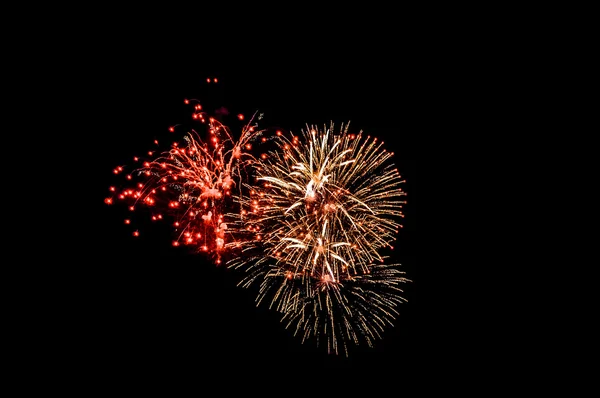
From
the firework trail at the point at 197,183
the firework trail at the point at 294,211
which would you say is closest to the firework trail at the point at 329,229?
the firework trail at the point at 294,211

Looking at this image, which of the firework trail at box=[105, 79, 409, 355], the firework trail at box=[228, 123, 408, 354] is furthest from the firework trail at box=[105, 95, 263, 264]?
the firework trail at box=[228, 123, 408, 354]

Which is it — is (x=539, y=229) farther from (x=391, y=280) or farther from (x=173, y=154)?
(x=173, y=154)

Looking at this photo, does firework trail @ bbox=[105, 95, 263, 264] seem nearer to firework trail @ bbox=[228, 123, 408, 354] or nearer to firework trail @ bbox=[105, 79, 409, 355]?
firework trail @ bbox=[105, 79, 409, 355]

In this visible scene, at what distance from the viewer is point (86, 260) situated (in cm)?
882

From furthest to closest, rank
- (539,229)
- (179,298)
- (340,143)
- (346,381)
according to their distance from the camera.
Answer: (539,229) < (179,298) < (346,381) < (340,143)

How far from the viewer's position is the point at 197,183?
27.4 feet

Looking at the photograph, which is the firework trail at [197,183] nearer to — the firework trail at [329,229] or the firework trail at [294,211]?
the firework trail at [294,211]

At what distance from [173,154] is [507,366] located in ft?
27.3

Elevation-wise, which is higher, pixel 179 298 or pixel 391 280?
pixel 179 298

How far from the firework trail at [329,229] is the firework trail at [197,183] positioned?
1054 millimetres

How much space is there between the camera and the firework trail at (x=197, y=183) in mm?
8352

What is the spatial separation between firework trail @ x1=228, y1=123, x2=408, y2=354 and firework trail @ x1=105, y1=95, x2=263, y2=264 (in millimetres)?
1054

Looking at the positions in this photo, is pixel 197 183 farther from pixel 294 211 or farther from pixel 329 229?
pixel 329 229

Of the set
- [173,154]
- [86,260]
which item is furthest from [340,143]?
[86,260]
